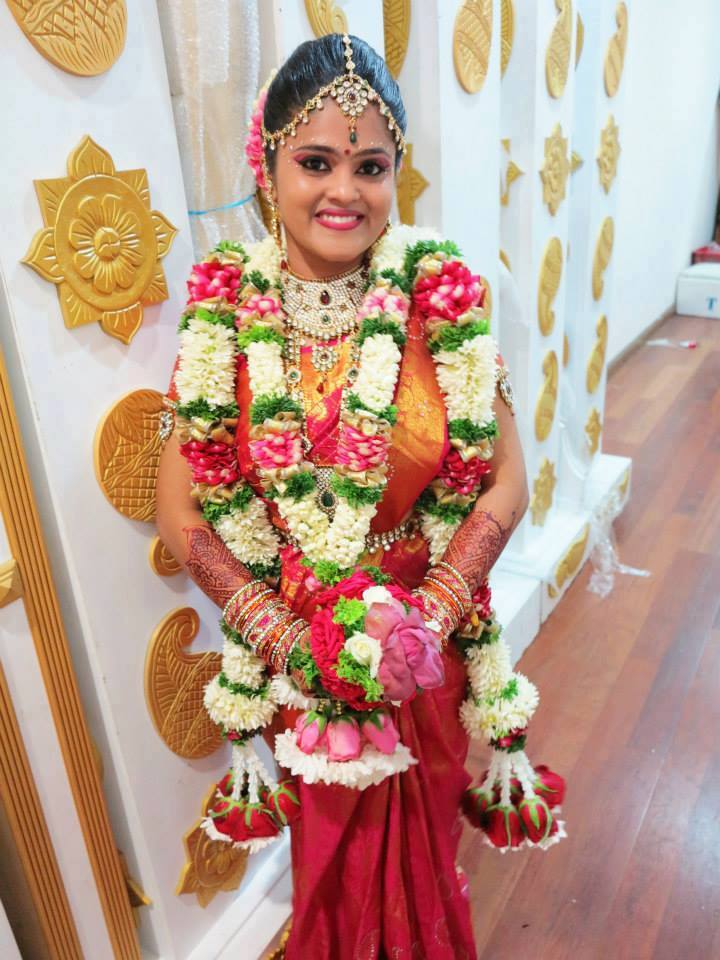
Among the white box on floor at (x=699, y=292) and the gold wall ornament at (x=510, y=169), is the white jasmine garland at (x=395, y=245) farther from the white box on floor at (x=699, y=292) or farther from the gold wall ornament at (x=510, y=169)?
the white box on floor at (x=699, y=292)

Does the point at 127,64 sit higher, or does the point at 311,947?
the point at 127,64

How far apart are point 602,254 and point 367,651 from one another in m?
2.33

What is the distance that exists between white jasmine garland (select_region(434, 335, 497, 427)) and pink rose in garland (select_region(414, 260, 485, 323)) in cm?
5

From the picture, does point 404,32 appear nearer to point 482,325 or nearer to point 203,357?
point 482,325

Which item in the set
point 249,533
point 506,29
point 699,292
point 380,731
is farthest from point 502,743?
point 699,292

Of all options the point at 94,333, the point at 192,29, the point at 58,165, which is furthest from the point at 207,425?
the point at 192,29

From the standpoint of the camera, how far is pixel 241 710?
130 cm

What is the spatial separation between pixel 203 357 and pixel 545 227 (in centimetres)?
152

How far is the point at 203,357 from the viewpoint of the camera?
118 centimetres

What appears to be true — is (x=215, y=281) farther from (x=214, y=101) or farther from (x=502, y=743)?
(x=502, y=743)

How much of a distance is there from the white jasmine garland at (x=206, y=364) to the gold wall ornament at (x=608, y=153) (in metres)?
1.97

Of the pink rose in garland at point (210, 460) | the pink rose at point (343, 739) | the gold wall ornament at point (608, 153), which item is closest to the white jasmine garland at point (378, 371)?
the pink rose in garland at point (210, 460)

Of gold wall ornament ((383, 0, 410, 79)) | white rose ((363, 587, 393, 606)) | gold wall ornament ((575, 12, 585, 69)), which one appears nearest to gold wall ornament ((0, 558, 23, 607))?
white rose ((363, 587, 393, 606))

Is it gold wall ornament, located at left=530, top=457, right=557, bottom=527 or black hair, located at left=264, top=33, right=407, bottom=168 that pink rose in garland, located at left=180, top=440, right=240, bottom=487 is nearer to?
black hair, located at left=264, top=33, right=407, bottom=168
